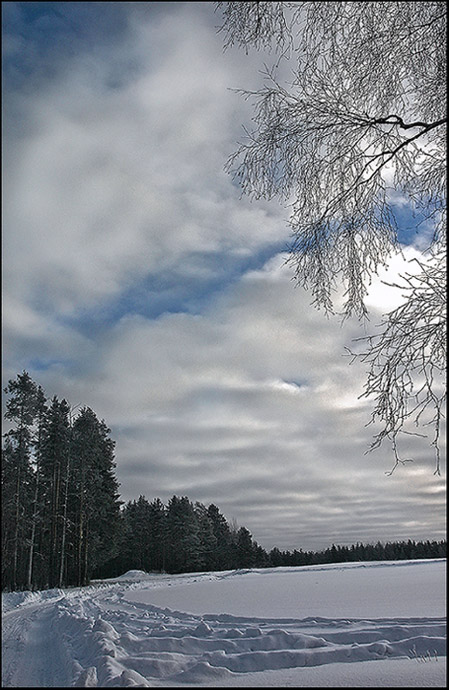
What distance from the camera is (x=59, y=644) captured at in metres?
6.75

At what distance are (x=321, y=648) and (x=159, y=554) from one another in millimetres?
42991

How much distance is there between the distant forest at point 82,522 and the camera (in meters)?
8.38

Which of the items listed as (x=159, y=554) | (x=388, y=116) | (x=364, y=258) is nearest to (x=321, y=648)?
(x=364, y=258)

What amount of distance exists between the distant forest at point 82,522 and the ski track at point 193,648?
34.2 inches

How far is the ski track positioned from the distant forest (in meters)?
0.87

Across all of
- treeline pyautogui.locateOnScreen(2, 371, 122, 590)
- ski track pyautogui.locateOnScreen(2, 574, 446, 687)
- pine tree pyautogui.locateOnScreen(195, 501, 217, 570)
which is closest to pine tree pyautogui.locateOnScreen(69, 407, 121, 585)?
treeline pyautogui.locateOnScreen(2, 371, 122, 590)

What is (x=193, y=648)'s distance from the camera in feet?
19.0

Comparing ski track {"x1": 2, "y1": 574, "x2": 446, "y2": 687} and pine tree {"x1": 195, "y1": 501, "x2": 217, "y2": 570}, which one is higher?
ski track {"x1": 2, "y1": 574, "x2": 446, "y2": 687}

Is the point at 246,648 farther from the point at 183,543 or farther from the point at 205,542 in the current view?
the point at 205,542

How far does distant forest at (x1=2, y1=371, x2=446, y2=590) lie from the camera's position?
27.5 feet

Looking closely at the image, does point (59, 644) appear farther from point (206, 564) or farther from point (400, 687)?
point (206, 564)

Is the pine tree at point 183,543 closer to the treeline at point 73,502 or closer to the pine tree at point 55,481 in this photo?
the treeline at point 73,502

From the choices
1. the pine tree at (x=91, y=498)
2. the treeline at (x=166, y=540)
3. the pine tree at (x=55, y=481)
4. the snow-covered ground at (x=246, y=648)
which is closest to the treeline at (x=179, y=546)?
the treeline at (x=166, y=540)

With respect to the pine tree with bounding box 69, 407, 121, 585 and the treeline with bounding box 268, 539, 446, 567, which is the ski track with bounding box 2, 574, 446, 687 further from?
the treeline with bounding box 268, 539, 446, 567
